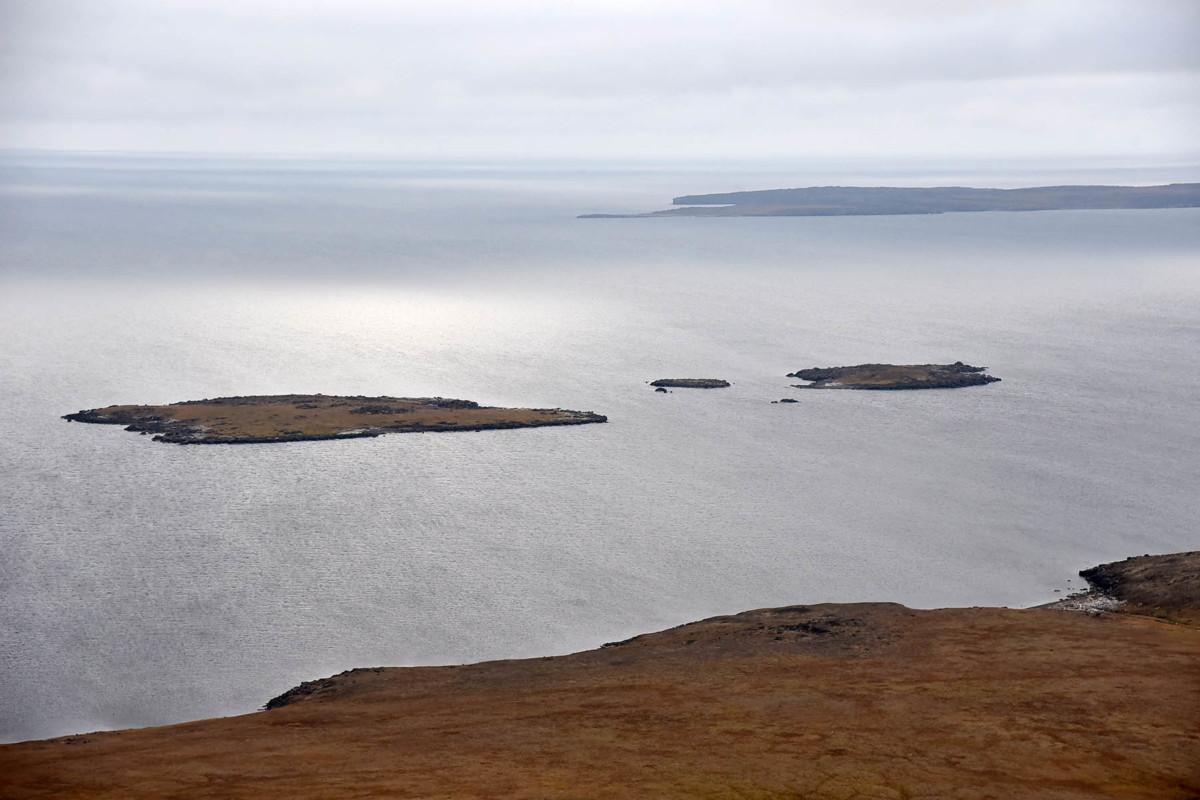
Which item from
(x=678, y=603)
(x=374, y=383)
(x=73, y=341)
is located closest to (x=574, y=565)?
(x=678, y=603)

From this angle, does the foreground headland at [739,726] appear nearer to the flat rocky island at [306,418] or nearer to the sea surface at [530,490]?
the sea surface at [530,490]

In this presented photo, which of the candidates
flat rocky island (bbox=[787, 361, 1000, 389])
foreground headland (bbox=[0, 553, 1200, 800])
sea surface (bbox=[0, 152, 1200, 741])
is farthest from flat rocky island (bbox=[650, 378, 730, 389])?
foreground headland (bbox=[0, 553, 1200, 800])

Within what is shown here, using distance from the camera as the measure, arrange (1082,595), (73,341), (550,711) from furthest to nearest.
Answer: (73,341) < (1082,595) < (550,711)

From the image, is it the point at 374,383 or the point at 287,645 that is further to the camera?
the point at 374,383

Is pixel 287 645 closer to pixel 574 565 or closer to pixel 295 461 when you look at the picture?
pixel 574 565

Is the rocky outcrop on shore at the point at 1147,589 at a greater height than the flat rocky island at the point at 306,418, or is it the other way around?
the flat rocky island at the point at 306,418

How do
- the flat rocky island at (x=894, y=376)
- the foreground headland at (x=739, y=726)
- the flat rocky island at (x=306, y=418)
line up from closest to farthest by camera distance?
the foreground headland at (x=739, y=726) → the flat rocky island at (x=306, y=418) → the flat rocky island at (x=894, y=376)

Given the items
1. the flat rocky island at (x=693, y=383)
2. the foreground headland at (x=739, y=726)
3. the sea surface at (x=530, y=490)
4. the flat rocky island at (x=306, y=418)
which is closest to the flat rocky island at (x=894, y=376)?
the sea surface at (x=530, y=490)
